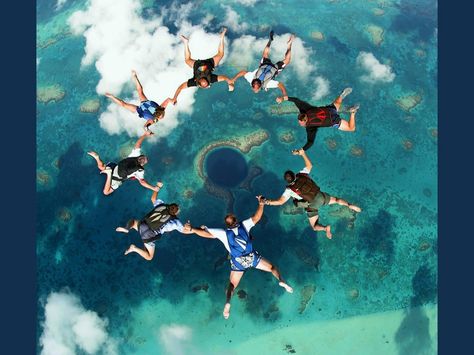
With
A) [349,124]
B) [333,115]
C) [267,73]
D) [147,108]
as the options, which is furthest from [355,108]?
[147,108]

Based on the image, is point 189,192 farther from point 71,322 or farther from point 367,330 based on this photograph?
point 367,330

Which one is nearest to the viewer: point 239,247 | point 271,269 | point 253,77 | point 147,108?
point 239,247

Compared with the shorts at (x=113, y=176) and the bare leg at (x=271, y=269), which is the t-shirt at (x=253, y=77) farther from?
the bare leg at (x=271, y=269)

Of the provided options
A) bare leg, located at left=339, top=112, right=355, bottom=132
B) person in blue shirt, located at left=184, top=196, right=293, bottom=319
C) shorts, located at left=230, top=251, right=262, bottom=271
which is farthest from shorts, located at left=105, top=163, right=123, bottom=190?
bare leg, located at left=339, top=112, right=355, bottom=132

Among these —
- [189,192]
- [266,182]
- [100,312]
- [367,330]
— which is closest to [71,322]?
[100,312]

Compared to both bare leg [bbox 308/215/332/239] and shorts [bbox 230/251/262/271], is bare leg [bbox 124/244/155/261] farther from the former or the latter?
bare leg [bbox 308/215/332/239]

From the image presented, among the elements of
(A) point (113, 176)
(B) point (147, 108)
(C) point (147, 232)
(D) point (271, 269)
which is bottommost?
(D) point (271, 269)

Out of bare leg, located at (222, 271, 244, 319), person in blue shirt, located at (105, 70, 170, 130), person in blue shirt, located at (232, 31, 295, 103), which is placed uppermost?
person in blue shirt, located at (232, 31, 295, 103)

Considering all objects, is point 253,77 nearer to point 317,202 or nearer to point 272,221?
point 317,202
